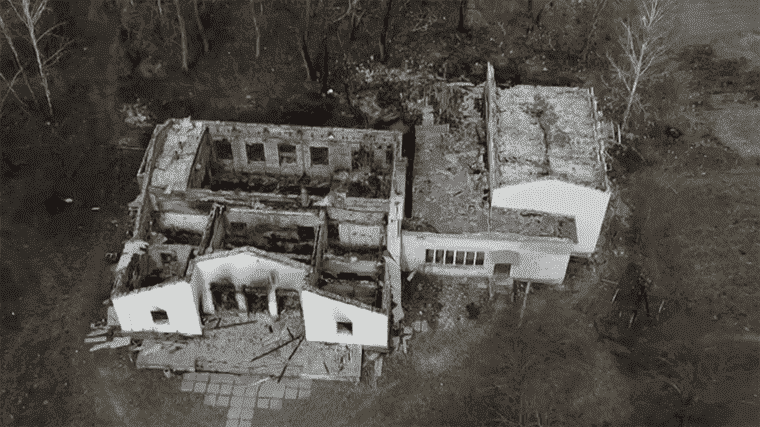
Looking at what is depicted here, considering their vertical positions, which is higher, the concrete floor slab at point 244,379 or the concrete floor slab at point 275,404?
the concrete floor slab at point 244,379

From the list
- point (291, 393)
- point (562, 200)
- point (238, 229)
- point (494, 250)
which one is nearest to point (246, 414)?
point (291, 393)

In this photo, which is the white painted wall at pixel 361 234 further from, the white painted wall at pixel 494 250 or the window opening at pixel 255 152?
the window opening at pixel 255 152

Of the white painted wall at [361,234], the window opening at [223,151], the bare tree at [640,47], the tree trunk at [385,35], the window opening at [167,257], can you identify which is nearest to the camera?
the window opening at [167,257]

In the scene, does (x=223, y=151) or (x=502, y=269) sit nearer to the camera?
(x=502, y=269)

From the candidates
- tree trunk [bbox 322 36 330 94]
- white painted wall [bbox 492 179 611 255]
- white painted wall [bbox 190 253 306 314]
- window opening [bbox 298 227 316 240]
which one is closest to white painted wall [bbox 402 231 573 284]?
white painted wall [bbox 492 179 611 255]

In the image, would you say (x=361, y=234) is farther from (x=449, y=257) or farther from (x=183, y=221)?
(x=183, y=221)

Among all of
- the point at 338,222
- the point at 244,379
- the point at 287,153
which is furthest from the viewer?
the point at 287,153

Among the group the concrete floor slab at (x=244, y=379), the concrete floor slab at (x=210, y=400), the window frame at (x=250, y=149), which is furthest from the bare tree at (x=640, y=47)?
the concrete floor slab at (x=210, y=400)
